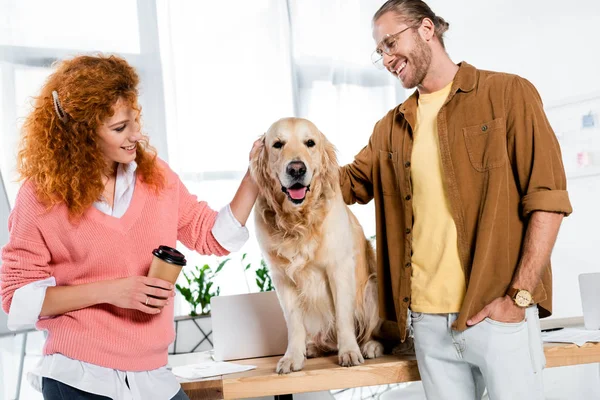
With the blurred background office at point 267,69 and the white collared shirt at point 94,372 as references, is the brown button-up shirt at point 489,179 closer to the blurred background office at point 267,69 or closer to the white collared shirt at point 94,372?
the white collared shirt at point 94,372

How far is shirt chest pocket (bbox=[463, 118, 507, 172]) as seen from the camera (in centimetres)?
168

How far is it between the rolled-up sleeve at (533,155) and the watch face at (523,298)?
0.71ft

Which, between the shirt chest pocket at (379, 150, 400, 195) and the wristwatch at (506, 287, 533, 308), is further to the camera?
the shirt chest pocket at (379, 150, 400, 195)

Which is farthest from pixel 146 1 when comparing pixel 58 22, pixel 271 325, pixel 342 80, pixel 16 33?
pixel 271 325

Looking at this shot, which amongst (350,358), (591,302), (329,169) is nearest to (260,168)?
(329,169)

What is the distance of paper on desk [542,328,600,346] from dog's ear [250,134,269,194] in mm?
1122

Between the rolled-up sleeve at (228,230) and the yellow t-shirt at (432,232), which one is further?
the rolled-up sleeve at (228,230)

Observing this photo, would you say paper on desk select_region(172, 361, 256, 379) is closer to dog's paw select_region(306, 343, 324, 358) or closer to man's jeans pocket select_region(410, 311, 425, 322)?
dog's paw select_region(306, 343, 324, 358)

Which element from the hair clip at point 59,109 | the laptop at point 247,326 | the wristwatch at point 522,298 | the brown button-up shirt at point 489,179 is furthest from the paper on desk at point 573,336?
the hair clip at point 59,109

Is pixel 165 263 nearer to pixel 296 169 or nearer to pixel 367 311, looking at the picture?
pixel 296 169

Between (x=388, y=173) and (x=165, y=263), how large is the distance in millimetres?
844

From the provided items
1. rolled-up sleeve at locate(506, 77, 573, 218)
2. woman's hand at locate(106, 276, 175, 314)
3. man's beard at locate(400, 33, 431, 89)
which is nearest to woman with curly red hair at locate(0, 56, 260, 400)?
woman's hand at locate(106, 276, 175, 314)

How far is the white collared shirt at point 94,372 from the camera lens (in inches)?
57.1

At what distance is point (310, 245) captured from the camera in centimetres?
208
